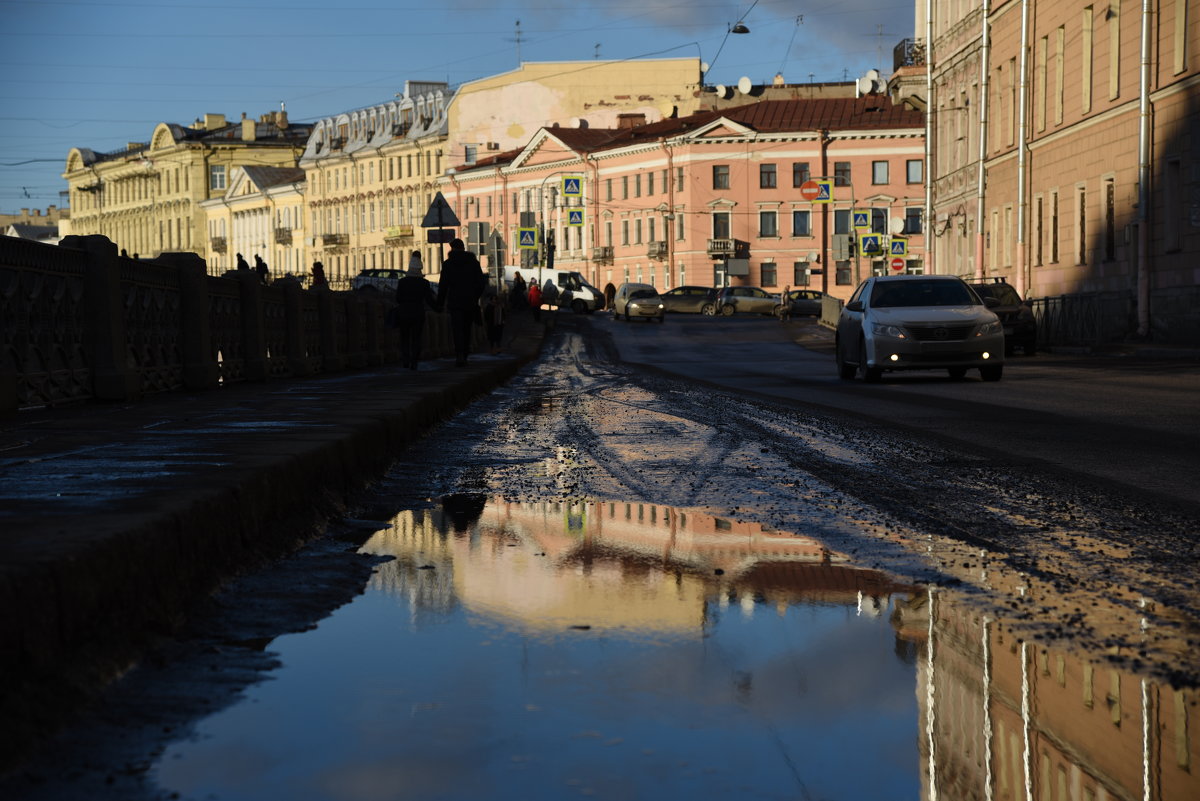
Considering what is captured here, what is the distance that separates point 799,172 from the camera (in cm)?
10288

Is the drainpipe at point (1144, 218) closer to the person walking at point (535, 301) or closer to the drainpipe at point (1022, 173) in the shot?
the drainpipe at point (1022, 173)

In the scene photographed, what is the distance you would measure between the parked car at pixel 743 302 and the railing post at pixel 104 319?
67947 mm

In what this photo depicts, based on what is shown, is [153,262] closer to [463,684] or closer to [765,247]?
[463,684]

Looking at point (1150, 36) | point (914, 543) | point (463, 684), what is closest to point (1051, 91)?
point (1150, 36)

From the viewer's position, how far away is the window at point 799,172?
337 feet

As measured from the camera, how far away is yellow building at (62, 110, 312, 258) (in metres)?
157

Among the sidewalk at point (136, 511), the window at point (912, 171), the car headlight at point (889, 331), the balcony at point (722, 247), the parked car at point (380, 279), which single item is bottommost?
the sidewalk at point (136, 511)

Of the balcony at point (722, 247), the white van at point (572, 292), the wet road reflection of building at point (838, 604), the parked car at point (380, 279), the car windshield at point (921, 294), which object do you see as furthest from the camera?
the balcony at point (722, 247)

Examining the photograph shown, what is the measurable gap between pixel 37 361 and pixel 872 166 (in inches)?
3579

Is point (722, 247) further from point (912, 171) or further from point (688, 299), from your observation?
point (688, 299)

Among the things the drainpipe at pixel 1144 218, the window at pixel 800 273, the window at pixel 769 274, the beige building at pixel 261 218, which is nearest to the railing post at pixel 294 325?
the drainpipe at pixel 1144 218

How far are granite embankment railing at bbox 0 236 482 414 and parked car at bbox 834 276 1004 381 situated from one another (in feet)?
24.8

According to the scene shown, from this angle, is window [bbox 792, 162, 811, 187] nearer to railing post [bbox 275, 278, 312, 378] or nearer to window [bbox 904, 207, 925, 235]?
window [bbox 904, 207, 925, 235]

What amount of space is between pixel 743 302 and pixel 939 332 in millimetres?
59712
